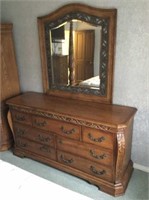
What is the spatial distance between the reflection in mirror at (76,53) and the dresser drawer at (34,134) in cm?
64

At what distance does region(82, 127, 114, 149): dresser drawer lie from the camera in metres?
1.76

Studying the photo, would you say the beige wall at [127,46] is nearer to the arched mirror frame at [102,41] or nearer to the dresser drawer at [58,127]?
the arched mirror frame at [102,41]

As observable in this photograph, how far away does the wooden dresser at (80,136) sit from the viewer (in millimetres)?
1771

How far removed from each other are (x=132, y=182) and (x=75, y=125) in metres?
0.88

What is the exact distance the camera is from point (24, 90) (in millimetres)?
2811

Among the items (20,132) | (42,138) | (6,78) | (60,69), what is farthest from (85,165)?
(6,78)

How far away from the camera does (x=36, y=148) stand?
92.9 inches

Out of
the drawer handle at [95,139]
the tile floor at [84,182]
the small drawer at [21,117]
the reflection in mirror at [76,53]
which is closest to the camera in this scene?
the drawer handle at [95,139]

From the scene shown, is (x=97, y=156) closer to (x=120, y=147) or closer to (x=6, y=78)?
(x=120, y=147)

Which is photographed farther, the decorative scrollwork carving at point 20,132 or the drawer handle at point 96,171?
the decorative scrollwork carving at point 20,132

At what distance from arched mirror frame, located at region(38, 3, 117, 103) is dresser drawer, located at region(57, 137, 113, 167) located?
52 cm

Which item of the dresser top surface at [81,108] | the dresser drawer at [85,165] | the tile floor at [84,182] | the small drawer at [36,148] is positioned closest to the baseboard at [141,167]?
the tile floor at [84,182]

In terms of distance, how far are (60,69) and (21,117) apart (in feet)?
2.42

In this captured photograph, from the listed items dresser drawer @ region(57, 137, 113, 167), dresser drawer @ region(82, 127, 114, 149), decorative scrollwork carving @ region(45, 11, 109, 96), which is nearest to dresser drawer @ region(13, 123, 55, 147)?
dresser drawer @ region(57, 137, 113, 167)
